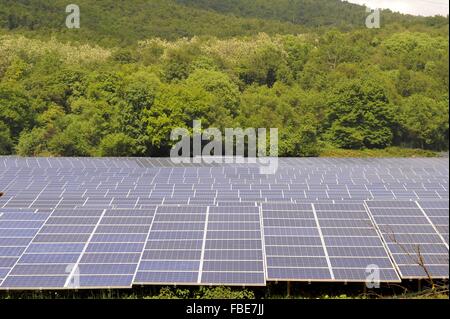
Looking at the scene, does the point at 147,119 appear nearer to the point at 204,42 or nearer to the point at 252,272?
the point at 252,272

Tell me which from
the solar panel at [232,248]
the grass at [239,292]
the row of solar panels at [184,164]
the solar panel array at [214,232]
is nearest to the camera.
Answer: the grass at [239,292]

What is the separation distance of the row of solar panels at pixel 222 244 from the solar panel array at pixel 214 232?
31mm

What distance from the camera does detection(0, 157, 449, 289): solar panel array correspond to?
609 inches

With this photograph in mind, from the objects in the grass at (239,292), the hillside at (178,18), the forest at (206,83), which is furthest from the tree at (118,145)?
the hillside at (178,18)

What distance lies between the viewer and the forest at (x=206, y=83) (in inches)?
1699

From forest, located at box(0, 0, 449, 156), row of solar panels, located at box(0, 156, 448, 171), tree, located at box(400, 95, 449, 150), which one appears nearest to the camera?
row of solar panels, located at box(0, 156, 448, 171)

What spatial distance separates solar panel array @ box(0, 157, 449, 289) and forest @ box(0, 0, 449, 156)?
1661 cm

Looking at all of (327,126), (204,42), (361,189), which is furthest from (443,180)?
(204,42)

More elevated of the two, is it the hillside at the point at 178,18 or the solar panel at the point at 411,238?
the hillside at the point at 178,18

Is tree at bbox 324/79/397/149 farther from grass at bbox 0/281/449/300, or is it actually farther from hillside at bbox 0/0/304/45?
grass at bbox 0/281/449/300

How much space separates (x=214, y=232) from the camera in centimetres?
1777

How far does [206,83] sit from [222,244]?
33835 mm

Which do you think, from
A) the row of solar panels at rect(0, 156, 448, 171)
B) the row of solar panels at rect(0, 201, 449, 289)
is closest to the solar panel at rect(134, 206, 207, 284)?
the row of solar panels at rect(0, 201, 449, 289)

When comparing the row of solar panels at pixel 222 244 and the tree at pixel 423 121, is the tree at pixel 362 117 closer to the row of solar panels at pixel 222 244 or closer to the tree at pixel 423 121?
the tree at pixel 423 121
